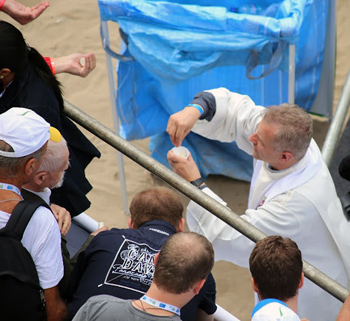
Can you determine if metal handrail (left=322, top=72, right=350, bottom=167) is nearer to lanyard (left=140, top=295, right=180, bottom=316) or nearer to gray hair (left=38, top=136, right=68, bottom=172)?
gray hair (left=38, top=136, right=68, bottom=172)

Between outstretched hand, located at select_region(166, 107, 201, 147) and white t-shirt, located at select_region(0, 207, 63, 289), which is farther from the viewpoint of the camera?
outstretched hand, located at select_region(166, 107, 201, 147)

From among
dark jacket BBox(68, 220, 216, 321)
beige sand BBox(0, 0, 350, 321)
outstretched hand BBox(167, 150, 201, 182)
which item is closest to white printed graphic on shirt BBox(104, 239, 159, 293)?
dark jacket BBox(68, 220, 216, 321)

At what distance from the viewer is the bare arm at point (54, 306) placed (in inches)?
88.1

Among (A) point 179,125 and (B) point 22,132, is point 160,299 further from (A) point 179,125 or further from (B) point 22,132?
(A) point 179,125

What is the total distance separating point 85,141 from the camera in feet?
9.62

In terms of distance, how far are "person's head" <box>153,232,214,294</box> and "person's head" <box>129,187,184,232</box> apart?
0.34 m

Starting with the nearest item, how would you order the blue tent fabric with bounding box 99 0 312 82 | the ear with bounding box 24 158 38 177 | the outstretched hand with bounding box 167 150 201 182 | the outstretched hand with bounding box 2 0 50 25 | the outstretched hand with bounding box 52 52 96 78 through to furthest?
the ear with bounding box 24 158 38 177, the outstretched hand with bounding box 167 150 201 182, the outstretched hand with bounding box 52 52 96 78, the outstretched hand with bounding box 2 0 50 25, the blue tent fabric with bounding box 99 0 312 82

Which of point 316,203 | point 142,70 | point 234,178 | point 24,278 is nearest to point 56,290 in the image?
point 24,278

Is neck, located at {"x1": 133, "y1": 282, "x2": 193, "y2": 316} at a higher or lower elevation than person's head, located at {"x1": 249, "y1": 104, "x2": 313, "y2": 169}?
higher

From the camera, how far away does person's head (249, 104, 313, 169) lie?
9.64 feet

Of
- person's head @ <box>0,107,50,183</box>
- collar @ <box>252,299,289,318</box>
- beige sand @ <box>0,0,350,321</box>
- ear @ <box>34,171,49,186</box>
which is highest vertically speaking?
person's head @ <box>0,107,50,183</box>

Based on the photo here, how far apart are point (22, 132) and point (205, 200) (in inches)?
25.1

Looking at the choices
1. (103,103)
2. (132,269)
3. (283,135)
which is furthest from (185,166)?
(103,103)

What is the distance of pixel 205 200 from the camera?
7.83 feet
